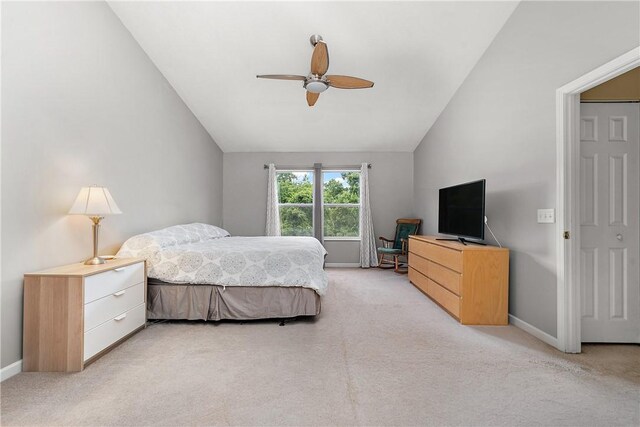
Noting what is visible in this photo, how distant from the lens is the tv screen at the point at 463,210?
3.10 m

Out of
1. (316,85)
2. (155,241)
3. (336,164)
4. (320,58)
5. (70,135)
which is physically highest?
(320,58)

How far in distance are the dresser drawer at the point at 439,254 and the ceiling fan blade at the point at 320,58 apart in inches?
87.0

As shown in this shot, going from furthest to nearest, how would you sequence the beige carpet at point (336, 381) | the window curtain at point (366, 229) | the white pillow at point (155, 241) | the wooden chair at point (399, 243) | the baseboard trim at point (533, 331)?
the window curtain at point (366, 229) < the wooden chair at point (399, 243) < the white pillow at point (155, 241) < the baseboard trim at point (533, 331) < the beige carpet at point (336, 381)

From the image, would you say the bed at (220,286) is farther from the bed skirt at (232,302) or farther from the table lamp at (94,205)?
the table lamp at (94,205)

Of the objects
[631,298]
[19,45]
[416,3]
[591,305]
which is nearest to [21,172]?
[19,45]

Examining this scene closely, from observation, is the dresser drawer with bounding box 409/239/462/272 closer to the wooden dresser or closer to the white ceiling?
the wooden dresser

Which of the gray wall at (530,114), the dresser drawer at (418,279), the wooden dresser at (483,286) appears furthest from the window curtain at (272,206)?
the wooden dresser at (483,286)

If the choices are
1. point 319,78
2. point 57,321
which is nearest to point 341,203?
point 319,78

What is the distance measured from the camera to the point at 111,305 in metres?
2.30

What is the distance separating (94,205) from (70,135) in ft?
2.11

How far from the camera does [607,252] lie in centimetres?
246

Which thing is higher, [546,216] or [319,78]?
[319,78]

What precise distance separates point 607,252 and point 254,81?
4158 mm

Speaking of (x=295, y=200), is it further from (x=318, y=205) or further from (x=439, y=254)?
(x=439, y=254)
